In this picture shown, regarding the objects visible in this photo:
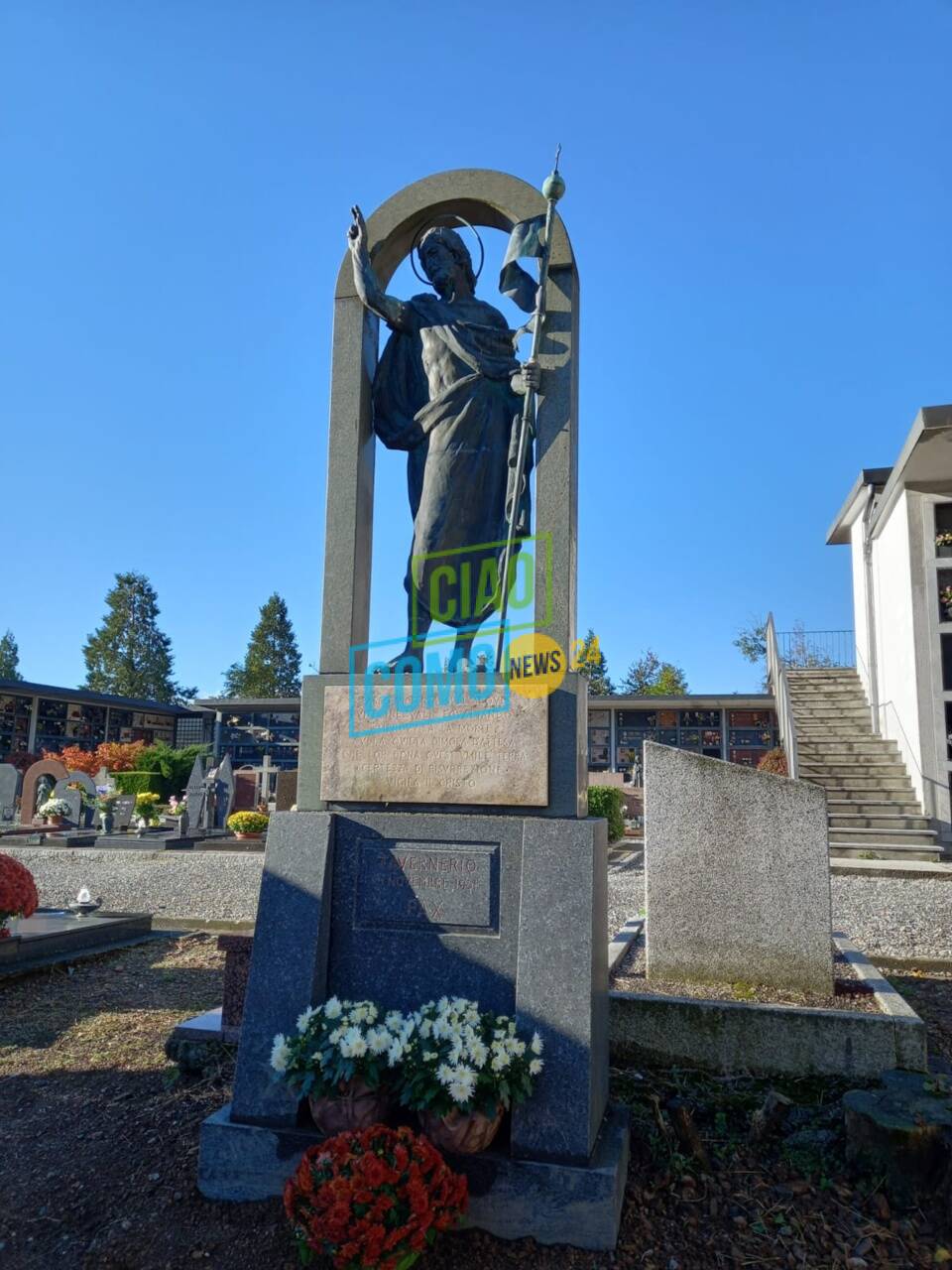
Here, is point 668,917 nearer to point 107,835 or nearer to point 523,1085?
point 523,1085

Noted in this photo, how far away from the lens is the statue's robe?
392 centimetres

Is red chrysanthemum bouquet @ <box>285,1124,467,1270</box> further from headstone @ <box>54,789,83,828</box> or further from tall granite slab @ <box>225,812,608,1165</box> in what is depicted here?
headstone @ <box>54,789,83,828</box>

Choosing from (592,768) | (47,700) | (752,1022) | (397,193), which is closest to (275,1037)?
(752,1022)

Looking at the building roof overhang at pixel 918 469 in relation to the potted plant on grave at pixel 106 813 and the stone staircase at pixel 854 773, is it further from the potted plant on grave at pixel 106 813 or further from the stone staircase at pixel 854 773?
the potted plant on grave at pixel 106 813

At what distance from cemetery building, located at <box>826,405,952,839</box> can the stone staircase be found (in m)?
0.29

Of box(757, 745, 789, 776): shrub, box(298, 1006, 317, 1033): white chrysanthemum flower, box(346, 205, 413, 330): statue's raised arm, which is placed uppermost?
box(346, 205, 413, 330): statue's raised arm

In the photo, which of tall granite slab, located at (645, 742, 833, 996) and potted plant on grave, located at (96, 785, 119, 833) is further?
potted plant on grave, located at (96, 785, 119, 833)

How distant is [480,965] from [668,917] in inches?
96.7

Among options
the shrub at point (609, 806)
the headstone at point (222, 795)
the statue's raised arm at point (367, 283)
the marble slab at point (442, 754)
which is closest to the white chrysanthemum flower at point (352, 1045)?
the marble slab at point (442, 754)

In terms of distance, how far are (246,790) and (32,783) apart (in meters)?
7.91

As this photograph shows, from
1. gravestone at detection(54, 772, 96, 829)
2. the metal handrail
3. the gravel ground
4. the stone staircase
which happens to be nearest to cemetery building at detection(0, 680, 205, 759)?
gravestone at detection(54, 772, 96, 829)

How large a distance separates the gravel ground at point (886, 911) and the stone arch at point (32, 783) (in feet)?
48.0

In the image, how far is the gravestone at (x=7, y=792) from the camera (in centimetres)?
2020

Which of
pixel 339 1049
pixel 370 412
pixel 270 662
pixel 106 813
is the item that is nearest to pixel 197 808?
pixel 106 813
